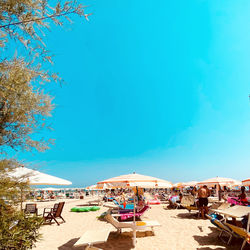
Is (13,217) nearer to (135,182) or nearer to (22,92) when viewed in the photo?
(22,92)

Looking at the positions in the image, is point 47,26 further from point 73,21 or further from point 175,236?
point 175,236

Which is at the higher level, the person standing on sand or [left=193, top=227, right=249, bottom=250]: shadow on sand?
the person standing on sand

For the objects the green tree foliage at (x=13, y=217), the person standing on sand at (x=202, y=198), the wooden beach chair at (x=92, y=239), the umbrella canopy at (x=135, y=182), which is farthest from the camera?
the person standing on sand at (x=202, y=198)

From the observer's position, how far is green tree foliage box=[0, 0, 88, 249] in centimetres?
322

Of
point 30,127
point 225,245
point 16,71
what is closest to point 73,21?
point 16,71

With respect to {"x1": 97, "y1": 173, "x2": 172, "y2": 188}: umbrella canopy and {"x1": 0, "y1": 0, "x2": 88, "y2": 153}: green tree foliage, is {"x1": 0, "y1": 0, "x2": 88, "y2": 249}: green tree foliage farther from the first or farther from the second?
{"x1": 97, "y1": 173, "x2": 172, "y2": 188}: umbrella canopy

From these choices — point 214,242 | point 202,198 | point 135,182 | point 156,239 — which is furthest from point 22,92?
point 202,198

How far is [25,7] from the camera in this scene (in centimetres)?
334

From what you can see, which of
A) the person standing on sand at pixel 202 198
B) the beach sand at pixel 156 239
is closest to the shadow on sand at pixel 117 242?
the beach sand at pixel 156 239

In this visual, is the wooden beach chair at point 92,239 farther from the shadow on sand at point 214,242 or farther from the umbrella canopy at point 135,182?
the shadow on sand at point 214,242

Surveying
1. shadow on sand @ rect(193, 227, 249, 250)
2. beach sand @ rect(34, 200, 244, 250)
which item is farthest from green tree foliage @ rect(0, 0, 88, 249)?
shadow on sand @ rect(193, 227, 249, 250)

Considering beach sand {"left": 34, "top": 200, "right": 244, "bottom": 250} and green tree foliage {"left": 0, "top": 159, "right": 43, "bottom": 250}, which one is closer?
green tree foliage {"left": 0, "top": 159, "right": 43, "bottom": 250}

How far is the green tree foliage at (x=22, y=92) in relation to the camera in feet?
10.6

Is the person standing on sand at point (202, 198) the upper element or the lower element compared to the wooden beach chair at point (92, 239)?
upper
